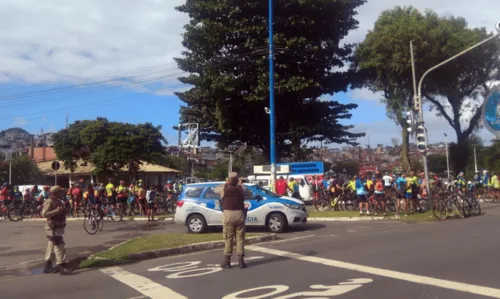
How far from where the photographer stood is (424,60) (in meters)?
37.6

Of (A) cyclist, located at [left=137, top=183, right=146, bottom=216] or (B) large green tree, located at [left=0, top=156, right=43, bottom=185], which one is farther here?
(B) large green tree, located at [left=0, top=156, right=43, bottom=185]

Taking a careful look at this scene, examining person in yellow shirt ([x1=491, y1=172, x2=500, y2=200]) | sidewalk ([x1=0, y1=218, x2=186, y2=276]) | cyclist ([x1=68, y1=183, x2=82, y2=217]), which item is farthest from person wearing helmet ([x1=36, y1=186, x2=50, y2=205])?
person in yellow shirt ([x1=491, y1=172, x2=500, y2=200])

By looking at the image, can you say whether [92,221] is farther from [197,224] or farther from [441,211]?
[441,211]

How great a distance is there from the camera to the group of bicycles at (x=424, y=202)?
1702 cm

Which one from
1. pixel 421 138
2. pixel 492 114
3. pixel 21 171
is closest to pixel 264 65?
pixel 421 138

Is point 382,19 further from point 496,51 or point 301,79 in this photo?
point 301,79

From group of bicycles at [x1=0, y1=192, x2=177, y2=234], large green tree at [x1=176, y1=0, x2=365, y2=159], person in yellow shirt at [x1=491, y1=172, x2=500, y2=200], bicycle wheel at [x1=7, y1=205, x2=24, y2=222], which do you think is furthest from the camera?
large green tree at [x1=176, y1=0, x2=365, y2=159]

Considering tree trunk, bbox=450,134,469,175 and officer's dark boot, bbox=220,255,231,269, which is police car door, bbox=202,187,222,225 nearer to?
officer's dark boot, bbox=220,255,231,269

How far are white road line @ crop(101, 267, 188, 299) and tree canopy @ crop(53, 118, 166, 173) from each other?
39.1 metres

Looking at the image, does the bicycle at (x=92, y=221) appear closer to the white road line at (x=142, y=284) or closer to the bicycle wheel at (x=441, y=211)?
the white road line at (x=142, y=284)

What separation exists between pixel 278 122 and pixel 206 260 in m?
23.0

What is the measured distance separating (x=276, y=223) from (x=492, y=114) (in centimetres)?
681

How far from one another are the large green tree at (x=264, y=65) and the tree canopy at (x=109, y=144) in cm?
1688

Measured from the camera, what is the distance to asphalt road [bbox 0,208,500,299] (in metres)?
7.07
